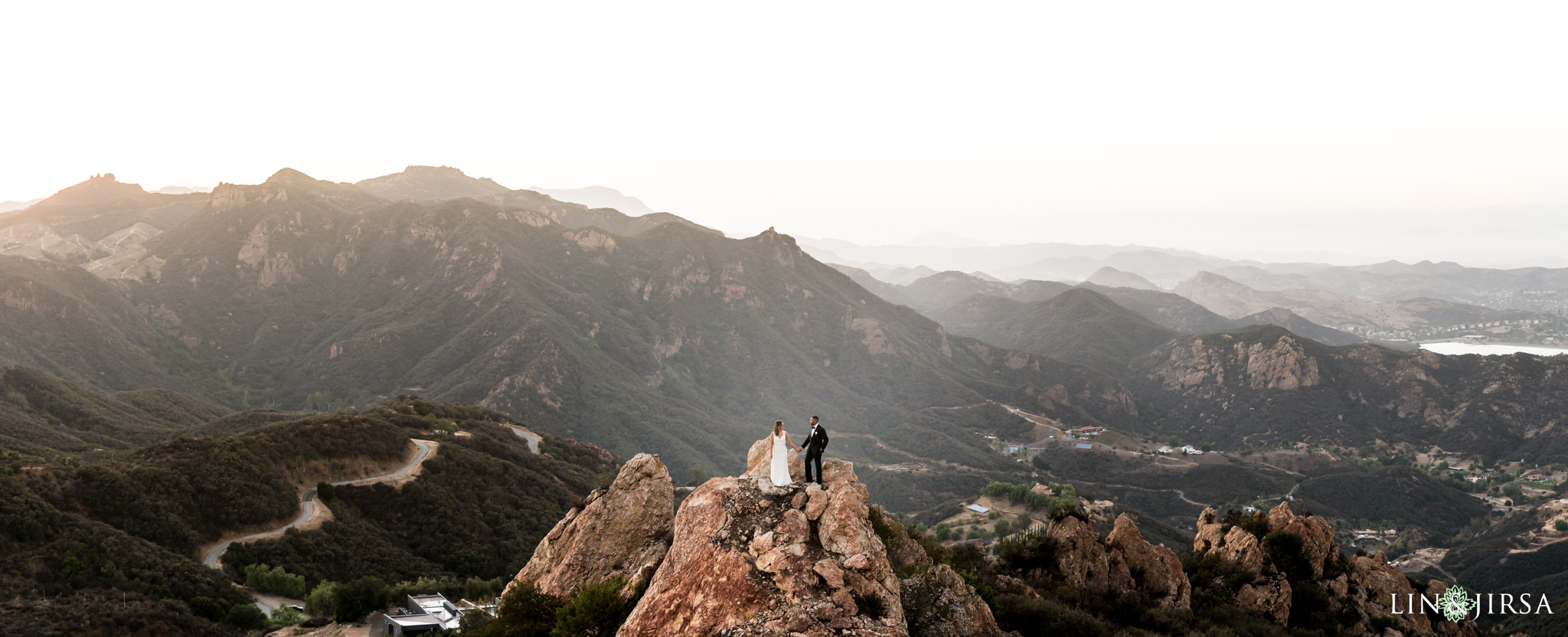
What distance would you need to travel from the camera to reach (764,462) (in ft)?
103

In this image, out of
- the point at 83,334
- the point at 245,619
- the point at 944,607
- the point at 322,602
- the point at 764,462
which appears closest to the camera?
the point at 944,607

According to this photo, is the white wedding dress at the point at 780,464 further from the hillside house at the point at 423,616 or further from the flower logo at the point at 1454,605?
the flower logo at the point at 1454,605

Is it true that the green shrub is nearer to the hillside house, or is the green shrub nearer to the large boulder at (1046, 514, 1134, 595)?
the hillside house

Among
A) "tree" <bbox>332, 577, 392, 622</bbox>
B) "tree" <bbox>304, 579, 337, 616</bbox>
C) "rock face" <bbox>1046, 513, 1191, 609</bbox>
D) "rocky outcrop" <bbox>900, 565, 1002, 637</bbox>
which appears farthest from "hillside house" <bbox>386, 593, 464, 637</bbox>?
"rock face" <bbox>1046, 513, 1191, 609</bbox>

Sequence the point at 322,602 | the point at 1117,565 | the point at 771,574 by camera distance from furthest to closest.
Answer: the point at 322,602
the point at 1117,565
the point at 771,574

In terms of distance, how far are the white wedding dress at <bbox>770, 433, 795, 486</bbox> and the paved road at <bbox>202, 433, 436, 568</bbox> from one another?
62.1m

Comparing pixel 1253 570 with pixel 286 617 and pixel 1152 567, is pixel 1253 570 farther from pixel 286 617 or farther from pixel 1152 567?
pixel 286 617

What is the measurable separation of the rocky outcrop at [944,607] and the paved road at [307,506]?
6479 cm

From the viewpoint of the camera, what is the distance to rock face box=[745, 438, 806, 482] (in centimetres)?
3068

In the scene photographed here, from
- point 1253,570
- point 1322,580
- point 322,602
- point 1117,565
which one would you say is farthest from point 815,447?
point 322,602

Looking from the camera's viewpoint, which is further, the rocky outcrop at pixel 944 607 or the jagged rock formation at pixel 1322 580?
the jagged rock formation at pixel 1322 580

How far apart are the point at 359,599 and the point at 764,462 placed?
38956 mm

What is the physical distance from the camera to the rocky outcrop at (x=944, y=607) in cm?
2327

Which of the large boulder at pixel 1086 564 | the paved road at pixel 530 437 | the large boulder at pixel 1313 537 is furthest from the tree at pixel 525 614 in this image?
the paved road at pixel 530 437
